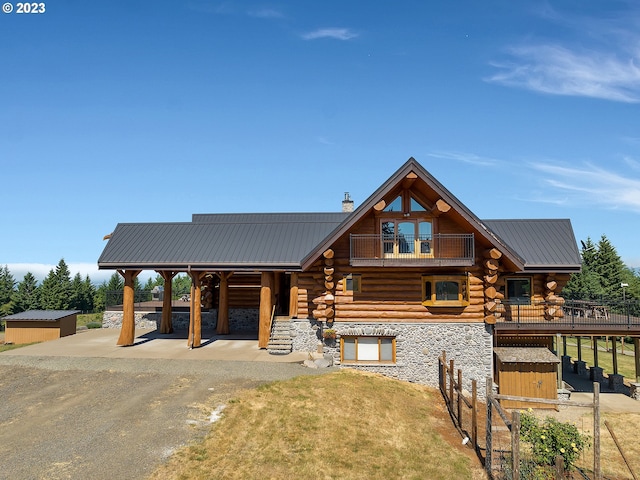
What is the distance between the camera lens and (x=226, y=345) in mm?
25188

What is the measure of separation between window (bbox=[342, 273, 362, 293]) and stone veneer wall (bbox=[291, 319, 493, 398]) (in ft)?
6.74

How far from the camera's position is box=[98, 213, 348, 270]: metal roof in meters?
25.2

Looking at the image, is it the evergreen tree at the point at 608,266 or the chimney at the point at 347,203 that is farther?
the evergreen tree at the point at 608,266

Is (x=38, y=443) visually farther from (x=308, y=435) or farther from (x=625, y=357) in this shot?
(x=625, y=357)

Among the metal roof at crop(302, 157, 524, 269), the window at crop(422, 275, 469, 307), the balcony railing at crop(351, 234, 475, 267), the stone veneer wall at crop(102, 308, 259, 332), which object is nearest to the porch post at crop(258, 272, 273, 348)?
the balcony railing at crop(351, 234, 475, 267)

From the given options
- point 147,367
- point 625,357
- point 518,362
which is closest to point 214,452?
point 147,367

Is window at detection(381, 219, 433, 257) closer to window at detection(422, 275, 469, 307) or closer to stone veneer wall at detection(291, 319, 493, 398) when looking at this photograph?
window at detection(422, 275, 469, 307)

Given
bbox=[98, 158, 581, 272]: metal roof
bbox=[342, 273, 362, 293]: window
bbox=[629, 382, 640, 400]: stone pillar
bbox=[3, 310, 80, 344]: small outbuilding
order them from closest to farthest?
bbox=[342, 273, 362, 293]: window, bbox=[629, 382, 640, 400]: stone pillar, bbox=[98, 158, 581, 272]: metal roof, bbox=[3, 310, 80, 344]: small outbuilding

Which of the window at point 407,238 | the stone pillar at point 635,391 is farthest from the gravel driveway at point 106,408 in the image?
the stone pillar at point 635,391

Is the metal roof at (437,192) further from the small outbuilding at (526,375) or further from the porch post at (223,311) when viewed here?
the porch post at (223,311)

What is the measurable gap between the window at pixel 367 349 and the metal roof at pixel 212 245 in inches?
209

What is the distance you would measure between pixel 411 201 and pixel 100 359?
17769mm

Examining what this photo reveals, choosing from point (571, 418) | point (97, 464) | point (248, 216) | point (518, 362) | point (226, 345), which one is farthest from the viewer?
point (248, 216)

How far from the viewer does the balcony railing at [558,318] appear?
2198cm
